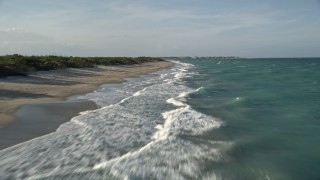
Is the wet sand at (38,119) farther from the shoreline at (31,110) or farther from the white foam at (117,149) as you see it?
the white foam at (117,149)

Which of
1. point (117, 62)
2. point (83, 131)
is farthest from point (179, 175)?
point (117, 62)

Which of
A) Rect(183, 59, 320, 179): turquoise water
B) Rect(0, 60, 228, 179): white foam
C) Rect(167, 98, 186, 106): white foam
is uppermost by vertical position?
Rect(0, 60, 228, 179): white foam

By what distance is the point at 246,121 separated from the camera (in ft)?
45.0

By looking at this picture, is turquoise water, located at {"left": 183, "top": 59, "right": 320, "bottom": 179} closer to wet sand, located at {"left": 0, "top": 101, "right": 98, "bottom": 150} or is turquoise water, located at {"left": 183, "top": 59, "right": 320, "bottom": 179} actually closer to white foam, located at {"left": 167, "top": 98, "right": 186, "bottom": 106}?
white foam, located at {"left": 167, "top": 98, "right": 186, "bottom": 106}

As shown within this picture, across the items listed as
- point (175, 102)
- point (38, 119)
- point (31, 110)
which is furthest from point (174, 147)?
point (175, 102)

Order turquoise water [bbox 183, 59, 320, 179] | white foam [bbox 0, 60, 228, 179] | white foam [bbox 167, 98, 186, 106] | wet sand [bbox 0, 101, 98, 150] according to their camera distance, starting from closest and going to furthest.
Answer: white foam [bbox 0, 60, 228, 179], turquoise water [bbox 183, 59, 320, 179], wet sand [bbox 0, 101, 98, 150], white foam [bbox 167, 98, 186, 106]

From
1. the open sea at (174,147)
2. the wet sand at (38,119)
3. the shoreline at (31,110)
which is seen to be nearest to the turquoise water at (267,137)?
the open sea at (174,147)

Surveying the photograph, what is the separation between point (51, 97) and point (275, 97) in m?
13.0

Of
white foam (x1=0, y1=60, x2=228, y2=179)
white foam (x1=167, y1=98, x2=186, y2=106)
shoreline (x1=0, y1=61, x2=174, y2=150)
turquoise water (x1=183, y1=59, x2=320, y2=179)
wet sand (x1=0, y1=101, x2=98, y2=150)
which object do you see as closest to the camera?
white foam (x1=0, y1=60, x2=228, y2=179)

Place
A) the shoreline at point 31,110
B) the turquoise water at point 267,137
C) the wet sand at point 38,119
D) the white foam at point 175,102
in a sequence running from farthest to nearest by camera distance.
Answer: the white foam at point 175,102 < the shoreline at point 31,110 < the wet sand at point 38,119 < the turquoise water at point 267,137

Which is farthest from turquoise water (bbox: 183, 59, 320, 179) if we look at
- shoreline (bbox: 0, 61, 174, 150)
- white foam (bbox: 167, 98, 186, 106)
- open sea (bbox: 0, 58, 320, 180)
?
shoreline (bbox: 0, 61, 174, 150)

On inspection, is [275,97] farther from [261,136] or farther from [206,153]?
[206,153]

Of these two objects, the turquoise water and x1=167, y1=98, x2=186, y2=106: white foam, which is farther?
x1=167, y1=98, x2=186, y2=106: white foam

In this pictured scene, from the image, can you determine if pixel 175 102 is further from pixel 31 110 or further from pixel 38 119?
pixel 38 119
